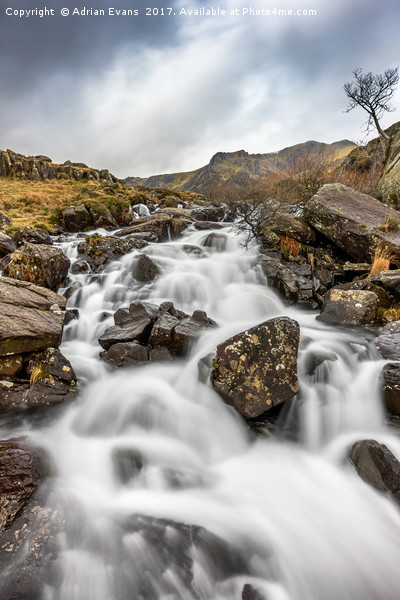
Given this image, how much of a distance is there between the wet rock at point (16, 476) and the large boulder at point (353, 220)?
10.4m

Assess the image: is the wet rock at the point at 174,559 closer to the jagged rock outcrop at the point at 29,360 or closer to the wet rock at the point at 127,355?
the jagged rock outcrop at the point at 29,360

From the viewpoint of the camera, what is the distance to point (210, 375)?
17.5 feet

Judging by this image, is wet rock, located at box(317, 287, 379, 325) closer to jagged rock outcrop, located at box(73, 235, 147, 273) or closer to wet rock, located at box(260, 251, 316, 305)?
wet rock, located at box(260, 251, 316, 305)

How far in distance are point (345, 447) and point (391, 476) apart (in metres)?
0.96

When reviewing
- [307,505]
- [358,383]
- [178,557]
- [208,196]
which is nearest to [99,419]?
[178,557]

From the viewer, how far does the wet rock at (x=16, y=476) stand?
9.57 ft

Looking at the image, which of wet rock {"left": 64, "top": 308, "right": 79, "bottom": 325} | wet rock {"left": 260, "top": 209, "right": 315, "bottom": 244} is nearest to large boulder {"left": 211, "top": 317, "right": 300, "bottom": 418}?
wet rock {"left": 64, "top": 308, "right": 79, "bottom": 325}

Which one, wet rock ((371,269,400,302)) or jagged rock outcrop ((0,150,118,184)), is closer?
wet rock ((371,269,400,302))

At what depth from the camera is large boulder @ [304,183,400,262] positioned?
9211mm

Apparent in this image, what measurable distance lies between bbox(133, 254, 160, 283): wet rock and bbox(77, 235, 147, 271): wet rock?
1747 mm

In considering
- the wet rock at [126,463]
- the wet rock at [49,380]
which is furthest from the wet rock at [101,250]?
the wet rock at [126,463]

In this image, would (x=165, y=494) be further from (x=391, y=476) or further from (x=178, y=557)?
(x=391, y=476)

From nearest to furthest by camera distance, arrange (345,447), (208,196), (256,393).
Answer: (345,447), (256,393), (208,196)

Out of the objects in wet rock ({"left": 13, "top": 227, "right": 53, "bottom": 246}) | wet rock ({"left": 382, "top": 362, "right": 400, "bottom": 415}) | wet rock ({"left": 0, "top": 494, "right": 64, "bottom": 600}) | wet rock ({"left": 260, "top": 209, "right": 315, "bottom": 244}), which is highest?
wet rock ({"left": 260, "top": 209, "right": 315, "bottom": 244})
